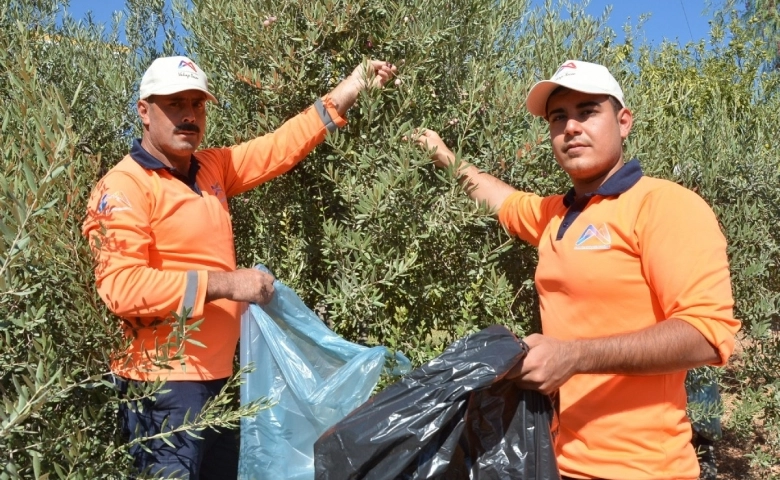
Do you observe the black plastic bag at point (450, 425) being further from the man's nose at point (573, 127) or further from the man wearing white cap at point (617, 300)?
the man's nose at point (573, 127)

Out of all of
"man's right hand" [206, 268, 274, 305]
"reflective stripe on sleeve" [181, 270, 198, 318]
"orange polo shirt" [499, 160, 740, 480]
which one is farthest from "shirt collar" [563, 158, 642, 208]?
"reflective stripe on sleeve" [181, 270, 198, 318]

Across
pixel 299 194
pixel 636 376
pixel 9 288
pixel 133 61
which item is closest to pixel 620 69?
pixel 299 194

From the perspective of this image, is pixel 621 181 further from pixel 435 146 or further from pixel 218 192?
pixel 218 192

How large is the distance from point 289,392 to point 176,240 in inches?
32.2

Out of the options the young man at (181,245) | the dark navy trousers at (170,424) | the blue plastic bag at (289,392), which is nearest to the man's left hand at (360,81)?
the young man at (181,245)

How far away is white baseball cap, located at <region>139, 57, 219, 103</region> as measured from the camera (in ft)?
9.87

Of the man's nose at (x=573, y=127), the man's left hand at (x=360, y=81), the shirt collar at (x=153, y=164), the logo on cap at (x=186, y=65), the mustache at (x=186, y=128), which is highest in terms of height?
the logo on cap at (x=186, y=65)

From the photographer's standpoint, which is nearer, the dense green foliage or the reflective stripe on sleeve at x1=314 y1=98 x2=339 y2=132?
the dense green foliage

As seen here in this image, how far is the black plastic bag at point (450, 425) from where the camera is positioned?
2180mm

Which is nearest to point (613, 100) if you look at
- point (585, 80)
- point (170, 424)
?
point (585, 80)

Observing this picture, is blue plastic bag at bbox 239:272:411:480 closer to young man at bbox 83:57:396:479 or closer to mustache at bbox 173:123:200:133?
young man at bbox 83:57:396:479

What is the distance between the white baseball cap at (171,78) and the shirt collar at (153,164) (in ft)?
0.84

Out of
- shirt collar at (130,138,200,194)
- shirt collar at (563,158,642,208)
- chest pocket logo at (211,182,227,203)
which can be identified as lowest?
shirt collar at (563,158,642,208)

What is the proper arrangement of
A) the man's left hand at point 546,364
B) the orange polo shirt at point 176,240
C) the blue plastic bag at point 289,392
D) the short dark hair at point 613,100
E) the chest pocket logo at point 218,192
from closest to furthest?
the man's left hand at point 546,364, the orange polo shirt at point 176,240, the short dark hair at point 613,100, the blue plastic bag at point 289,392, the chest pocket logo at point 218,192
